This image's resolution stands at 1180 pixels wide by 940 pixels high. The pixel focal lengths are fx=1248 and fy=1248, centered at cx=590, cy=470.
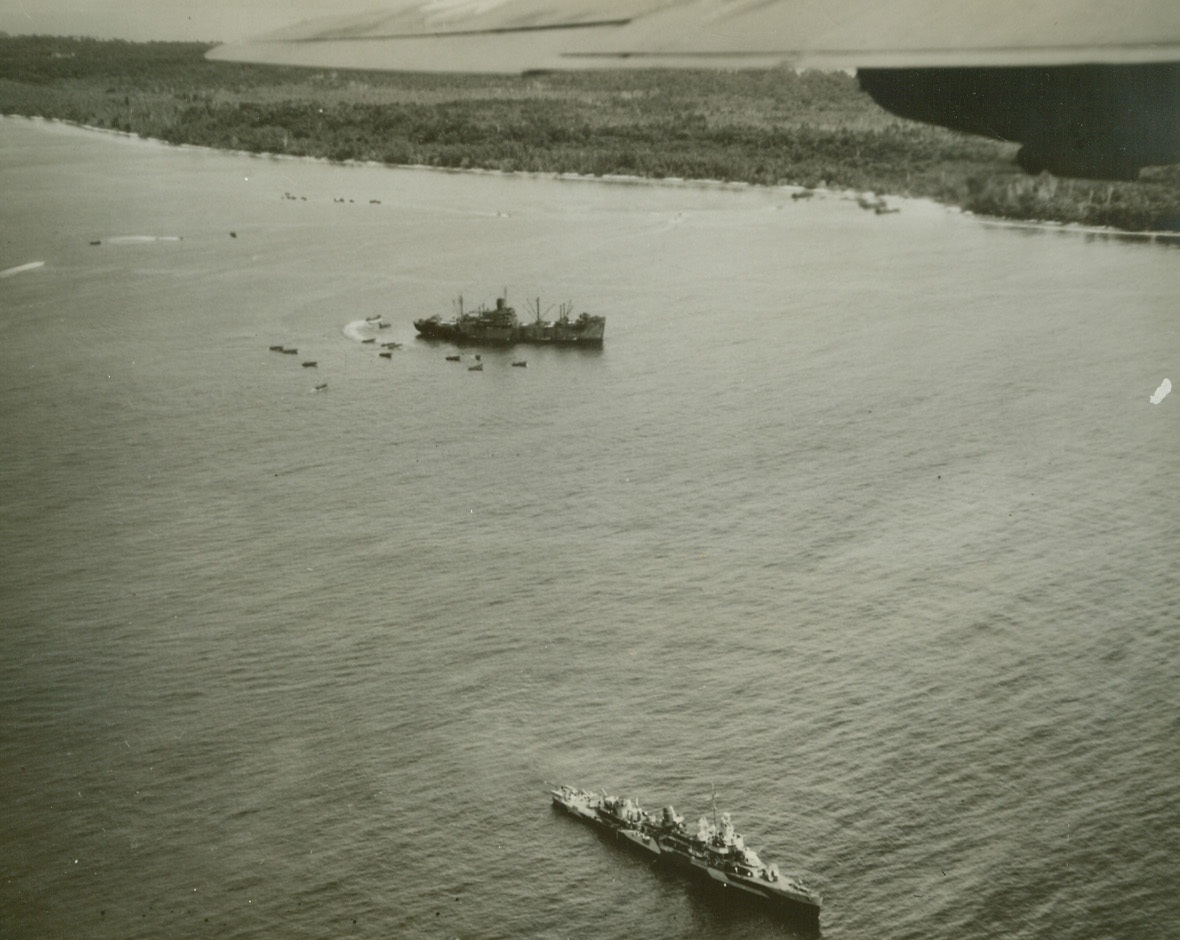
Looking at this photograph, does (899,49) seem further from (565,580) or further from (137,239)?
(137,239)

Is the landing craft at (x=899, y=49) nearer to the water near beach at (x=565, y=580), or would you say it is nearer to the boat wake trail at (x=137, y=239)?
the water near beach at (x=565, y=580)

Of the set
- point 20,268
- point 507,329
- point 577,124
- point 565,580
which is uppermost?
point 577,124

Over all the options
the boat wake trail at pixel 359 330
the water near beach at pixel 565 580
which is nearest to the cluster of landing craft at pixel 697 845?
the water near beach at pixel 565 580

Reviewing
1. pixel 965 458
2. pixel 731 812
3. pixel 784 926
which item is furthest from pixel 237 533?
pixel 965 458

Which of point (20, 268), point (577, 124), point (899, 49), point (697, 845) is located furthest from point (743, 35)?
point (577, 124)

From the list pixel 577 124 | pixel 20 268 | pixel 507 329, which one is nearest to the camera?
pixel 20 268

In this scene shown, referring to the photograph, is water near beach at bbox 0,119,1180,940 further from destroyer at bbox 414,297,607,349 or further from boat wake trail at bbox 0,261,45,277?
destroyer at bbox 414,297,607,349

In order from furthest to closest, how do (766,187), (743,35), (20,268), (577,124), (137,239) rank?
1. (766,187)
2. (577,124)
3. (137,239)
4. (20,268)
5. (743,35)

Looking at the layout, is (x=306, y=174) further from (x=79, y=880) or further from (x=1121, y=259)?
(x=79, y=880)
